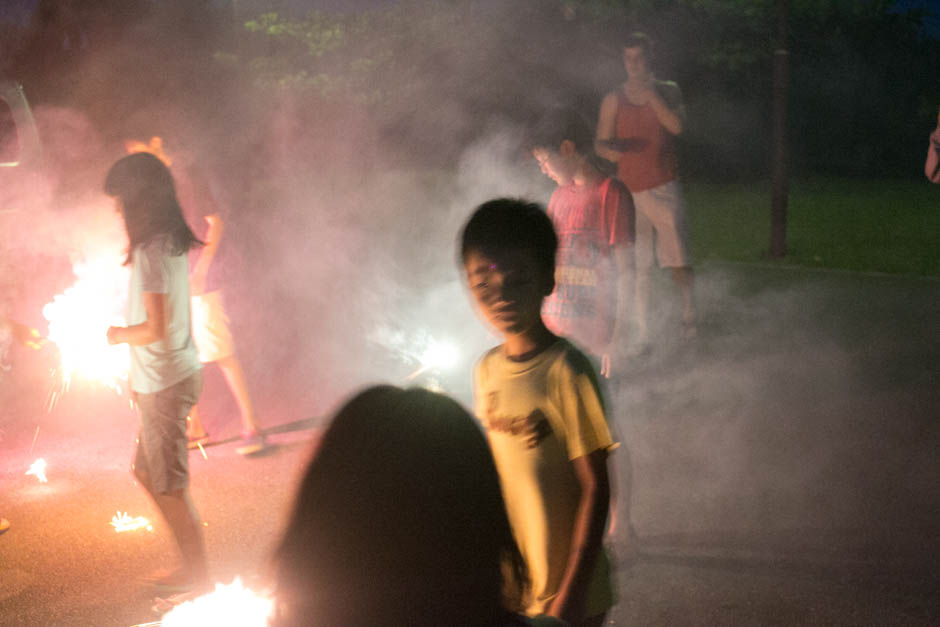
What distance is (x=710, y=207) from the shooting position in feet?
75.8

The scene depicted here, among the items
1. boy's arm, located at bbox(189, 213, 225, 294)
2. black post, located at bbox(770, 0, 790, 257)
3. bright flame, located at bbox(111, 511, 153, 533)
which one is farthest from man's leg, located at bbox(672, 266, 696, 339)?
bright flame, located at bbox(111, 511, 153, 533)

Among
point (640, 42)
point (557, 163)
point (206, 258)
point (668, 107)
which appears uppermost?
point (640, 42)

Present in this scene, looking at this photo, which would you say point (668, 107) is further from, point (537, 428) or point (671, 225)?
point (537, 428)

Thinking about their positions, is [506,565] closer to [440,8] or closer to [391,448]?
[391,448]

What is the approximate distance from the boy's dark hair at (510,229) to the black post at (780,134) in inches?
419

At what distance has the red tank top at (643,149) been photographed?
8.03m

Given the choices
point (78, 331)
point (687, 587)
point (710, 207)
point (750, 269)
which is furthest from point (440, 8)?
point (687, 587)

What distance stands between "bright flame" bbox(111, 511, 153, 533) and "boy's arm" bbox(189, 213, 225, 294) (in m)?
1.62

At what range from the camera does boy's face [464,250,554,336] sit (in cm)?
254

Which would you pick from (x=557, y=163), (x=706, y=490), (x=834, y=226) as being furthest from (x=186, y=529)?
(x=834, y=226)

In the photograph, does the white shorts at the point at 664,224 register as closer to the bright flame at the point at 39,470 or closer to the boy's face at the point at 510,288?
the bright flame at the point at 39,470

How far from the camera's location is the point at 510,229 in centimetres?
255

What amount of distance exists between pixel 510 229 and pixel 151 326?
199 centimetres

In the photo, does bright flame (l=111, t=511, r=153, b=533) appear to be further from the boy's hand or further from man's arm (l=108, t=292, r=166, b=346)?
the boy's hand
